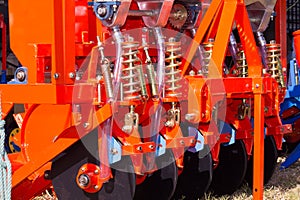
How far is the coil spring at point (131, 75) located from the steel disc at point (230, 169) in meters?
1.32

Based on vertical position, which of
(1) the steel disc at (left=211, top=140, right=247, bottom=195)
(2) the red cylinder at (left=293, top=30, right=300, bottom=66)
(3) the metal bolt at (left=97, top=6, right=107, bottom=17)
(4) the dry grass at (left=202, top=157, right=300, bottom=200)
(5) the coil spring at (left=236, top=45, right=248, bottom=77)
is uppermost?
(3) the metal bolt at (left=97, top=6, right=107, bottom=17)

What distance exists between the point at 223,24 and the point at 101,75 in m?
0.85

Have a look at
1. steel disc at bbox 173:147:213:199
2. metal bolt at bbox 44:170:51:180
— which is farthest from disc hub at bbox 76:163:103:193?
steel disc at bbox 173:147:213:199

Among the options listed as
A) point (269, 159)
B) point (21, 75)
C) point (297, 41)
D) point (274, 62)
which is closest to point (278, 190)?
point (269, 159)

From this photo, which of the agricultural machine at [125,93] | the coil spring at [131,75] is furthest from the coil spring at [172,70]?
→ the coil spring at [131,75]

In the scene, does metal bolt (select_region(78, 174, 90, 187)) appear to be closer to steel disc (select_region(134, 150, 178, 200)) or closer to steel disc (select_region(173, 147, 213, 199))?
steel disc (select_region(134, 150, 178, 200))

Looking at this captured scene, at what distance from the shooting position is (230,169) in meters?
5.33

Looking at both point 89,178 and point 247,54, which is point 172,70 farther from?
point 89,178

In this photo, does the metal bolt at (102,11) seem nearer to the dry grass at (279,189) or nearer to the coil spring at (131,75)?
the coil spring at (131,75)

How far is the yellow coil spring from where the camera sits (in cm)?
412

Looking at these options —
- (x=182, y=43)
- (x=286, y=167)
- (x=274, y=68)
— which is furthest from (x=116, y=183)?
(x=286, y=167)

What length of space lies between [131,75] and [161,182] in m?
0.95

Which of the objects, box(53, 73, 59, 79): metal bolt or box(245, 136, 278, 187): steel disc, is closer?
box(53, 73, 59, 79): metal bolt

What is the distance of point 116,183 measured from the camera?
423cm
